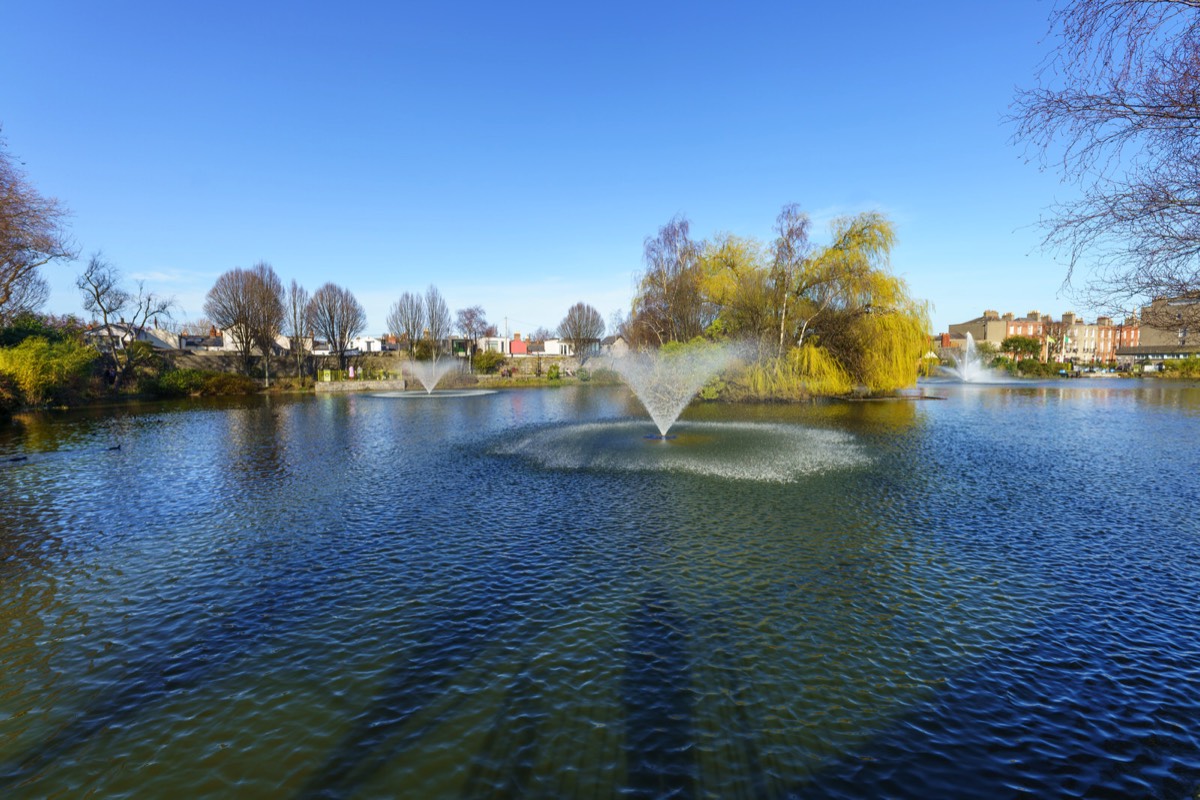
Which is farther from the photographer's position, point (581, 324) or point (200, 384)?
point (581, 324)

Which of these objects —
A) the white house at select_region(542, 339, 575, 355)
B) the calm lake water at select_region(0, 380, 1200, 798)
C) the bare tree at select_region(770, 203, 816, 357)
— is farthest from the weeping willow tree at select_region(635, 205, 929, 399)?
the white house at select_region(542, 339, 575, 355)

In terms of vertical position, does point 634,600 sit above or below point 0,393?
below

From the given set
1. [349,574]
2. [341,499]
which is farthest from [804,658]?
[341,499]

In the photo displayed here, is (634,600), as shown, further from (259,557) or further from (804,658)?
(259,557)

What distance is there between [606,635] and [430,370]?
6387 centimetres

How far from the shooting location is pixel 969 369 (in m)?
79.8

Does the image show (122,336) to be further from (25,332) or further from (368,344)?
(368,344)

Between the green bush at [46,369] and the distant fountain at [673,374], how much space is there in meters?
35.6

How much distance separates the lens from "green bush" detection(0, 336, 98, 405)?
33562 millimetres

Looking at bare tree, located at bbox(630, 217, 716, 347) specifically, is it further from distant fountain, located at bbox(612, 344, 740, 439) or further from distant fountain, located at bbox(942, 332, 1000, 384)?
distant fountain, located at bbox(942, 332, 1000, 384)

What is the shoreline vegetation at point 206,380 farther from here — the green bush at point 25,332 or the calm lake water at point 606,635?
the calm lake water at point 606,635

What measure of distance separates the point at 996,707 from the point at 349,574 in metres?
9.29

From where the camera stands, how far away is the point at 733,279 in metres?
41.6

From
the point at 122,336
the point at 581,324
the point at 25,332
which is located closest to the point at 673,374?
the point at 25,332
